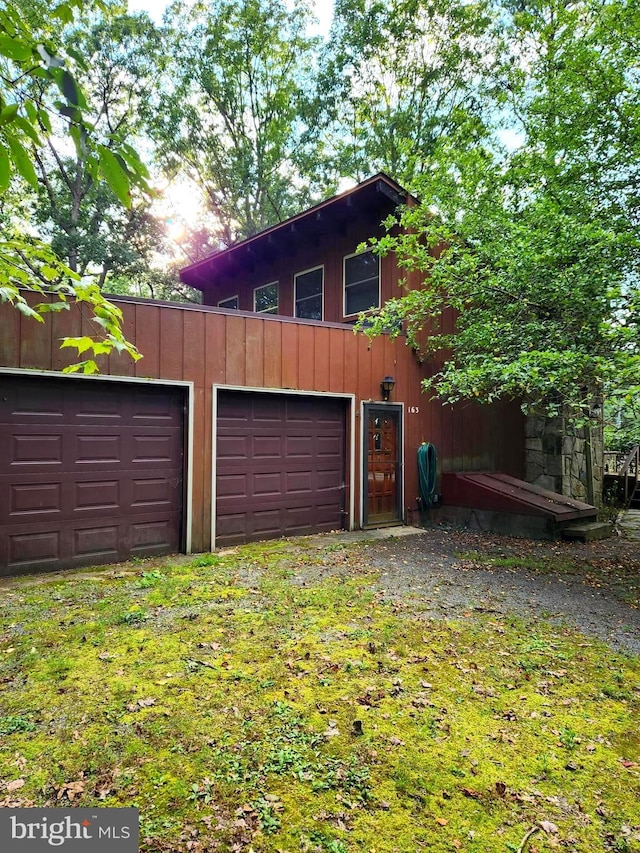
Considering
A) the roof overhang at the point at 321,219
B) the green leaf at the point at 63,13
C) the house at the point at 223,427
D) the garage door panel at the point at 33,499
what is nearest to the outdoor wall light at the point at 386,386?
the house at the point at 223,427

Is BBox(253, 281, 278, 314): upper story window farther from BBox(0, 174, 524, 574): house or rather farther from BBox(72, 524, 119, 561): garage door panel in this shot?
BBox(72, 524, 119, 561): garage door panel

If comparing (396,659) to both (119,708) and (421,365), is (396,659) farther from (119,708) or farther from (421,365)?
(421,365)

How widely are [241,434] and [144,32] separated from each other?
14957 mm

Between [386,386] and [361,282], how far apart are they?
96.2 inches

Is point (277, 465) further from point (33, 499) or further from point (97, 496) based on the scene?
point (33, 499)

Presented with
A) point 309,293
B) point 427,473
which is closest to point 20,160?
point 427,473

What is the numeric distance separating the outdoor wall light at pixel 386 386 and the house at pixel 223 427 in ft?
0.15

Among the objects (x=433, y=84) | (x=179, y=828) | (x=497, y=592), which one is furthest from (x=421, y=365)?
(x=433, y=84)

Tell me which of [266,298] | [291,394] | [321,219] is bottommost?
[291,394]

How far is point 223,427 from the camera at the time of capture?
6000 mm

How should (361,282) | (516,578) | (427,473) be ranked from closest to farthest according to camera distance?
(516,578)
(427,473)
(361,282)

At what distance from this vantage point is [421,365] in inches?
310

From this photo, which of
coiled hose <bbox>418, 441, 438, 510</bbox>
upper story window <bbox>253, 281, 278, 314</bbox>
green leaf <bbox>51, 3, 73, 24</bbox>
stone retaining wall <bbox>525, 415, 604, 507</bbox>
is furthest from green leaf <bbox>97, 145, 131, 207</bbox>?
upper story window <bbox>253, 281, 278, 314</bbox>

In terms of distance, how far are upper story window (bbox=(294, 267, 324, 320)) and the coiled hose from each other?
3521 millimetres
